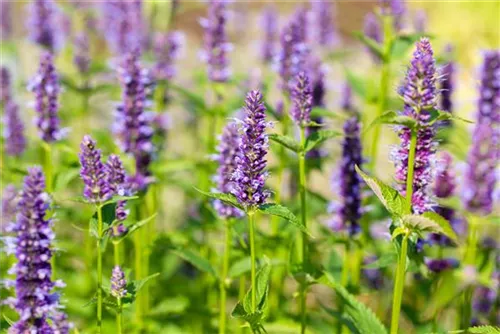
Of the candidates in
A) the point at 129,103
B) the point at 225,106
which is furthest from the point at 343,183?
the point at 225,106

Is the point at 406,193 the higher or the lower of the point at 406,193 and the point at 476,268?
the higher

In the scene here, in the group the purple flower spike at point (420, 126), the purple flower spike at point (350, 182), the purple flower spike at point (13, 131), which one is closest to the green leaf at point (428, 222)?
the purple flower spike at point (420, 126)

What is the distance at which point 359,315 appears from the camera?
3.59 m

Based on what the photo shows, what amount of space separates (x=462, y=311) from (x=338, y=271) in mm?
810

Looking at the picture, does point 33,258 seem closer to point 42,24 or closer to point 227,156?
point 227,156

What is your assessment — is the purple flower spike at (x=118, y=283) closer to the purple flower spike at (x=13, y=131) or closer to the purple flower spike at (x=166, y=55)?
the purple flower spike at (x=13, y=131)

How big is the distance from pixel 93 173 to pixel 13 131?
2.40m

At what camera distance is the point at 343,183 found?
168 inches

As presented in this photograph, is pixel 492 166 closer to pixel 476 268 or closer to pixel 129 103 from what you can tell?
pixel 476 268

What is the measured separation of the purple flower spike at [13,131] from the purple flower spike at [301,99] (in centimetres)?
254

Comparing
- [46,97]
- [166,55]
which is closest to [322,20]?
[166,55]

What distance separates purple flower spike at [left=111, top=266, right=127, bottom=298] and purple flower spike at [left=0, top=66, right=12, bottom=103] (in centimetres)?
300

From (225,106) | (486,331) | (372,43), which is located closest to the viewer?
(486,331)

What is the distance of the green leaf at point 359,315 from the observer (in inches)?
137
